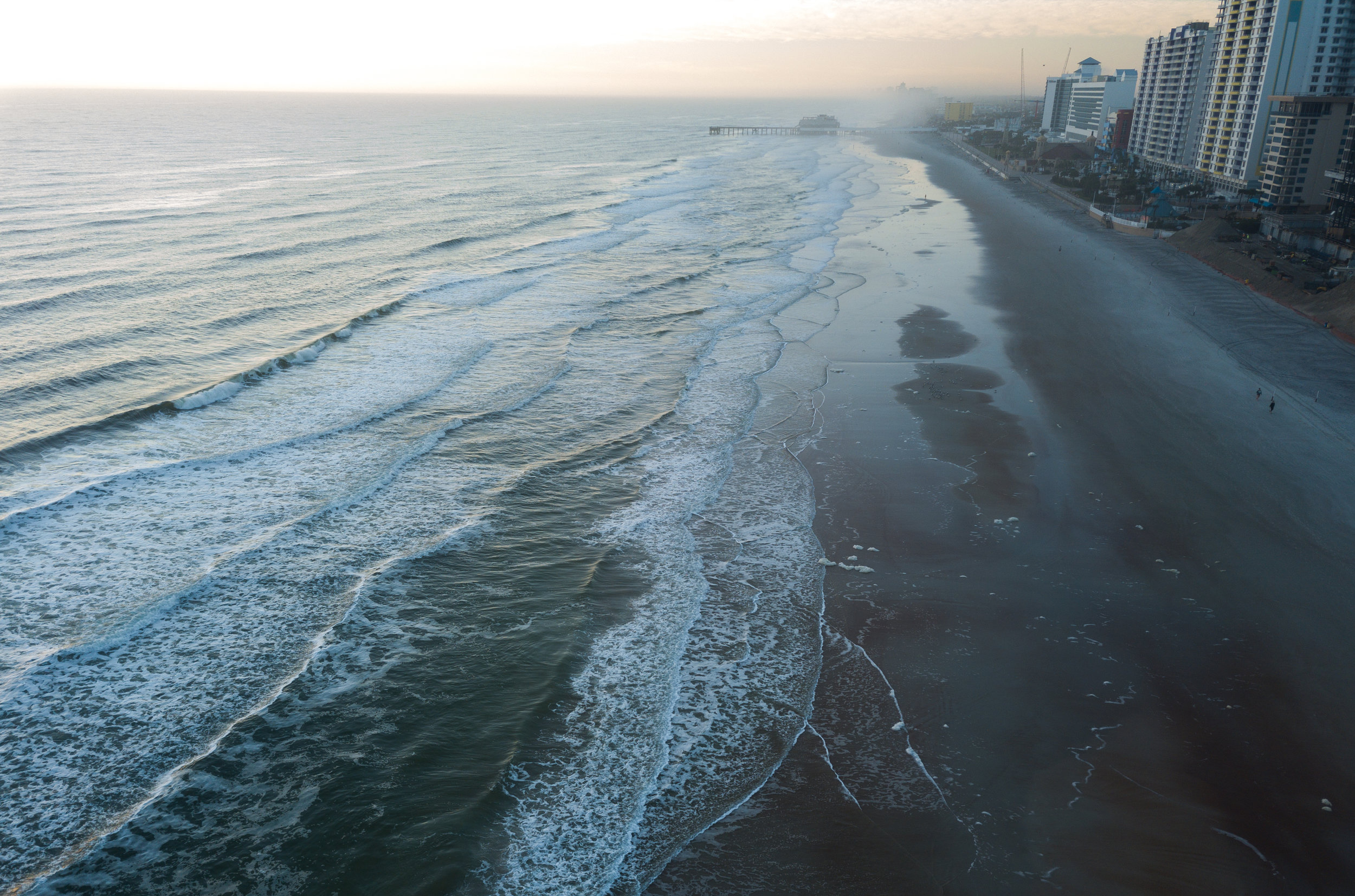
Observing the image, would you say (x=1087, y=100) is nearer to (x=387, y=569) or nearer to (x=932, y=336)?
(x=932, y=336)

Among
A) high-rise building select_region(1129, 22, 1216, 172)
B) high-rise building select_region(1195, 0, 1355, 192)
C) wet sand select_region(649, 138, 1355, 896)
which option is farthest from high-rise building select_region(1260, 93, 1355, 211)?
wet sand select_region(649, 138, 1355, 896)

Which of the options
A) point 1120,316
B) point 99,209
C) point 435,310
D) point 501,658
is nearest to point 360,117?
point 99,209

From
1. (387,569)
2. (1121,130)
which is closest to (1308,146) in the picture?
(387,569)

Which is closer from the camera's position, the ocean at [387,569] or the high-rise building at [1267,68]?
the ocean at [387,569]

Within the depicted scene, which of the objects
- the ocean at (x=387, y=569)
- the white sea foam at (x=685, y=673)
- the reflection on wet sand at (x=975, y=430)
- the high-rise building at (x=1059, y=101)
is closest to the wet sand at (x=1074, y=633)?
the reflection on wet sand at (x=975, y=430)

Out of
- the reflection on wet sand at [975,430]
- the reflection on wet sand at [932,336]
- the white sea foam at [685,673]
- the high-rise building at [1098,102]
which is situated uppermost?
the high-rise building at [1098,102]

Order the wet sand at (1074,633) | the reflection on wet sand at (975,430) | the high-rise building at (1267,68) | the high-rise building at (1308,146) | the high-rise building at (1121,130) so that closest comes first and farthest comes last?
the wet sand at (1074,633) → the reflection on wet sand at (975,430) → the high-rise building at (1308,146) → the high-rise building at (1267,68) → the high-rise building at (1121,130)

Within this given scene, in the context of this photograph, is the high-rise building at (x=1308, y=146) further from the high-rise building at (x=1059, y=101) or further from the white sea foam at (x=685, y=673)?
the high-rise building at (x=1059, y=101)
